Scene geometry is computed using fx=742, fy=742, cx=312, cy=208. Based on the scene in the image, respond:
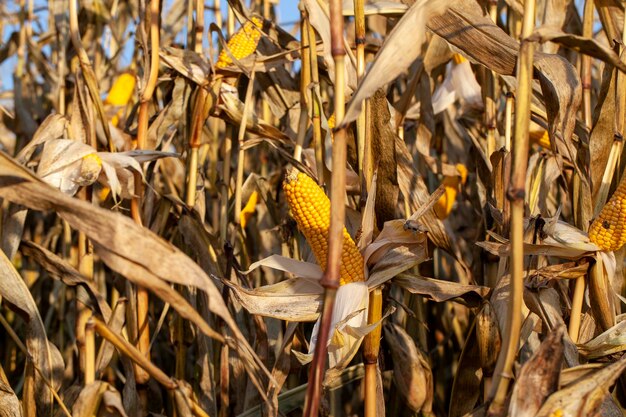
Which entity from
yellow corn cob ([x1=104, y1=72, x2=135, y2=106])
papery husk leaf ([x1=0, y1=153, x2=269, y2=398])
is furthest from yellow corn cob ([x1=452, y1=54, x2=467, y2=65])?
papery husk leaf ([x1=0, y1=153, x2=269, y2=398])

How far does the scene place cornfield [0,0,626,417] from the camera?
138cm

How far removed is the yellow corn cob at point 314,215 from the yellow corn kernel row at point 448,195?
2.61ft

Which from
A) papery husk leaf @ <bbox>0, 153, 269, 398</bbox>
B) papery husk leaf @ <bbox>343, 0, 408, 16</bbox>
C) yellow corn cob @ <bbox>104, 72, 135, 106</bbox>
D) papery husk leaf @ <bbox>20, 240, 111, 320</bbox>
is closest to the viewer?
papery husk leaf @ <bbox>0, 153, 269, 398</bbox>

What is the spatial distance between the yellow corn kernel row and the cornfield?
2cm

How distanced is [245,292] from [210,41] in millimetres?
1012

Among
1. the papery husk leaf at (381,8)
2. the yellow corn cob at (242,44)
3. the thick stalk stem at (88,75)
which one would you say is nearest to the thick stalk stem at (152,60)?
the thick stalk stem at (88,75)

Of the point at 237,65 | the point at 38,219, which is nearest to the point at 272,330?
the point at 237,65

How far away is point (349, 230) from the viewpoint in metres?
2.00

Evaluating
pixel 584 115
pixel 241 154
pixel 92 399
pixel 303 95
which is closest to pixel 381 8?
pixel 303 95

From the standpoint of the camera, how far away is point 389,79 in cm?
134

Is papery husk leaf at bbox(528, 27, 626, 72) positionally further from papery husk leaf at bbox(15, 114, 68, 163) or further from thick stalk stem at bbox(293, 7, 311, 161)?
papery husk leaf at bbox(15, 114, 68, 163)

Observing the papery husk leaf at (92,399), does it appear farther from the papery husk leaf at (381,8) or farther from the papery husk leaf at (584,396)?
the papery husk leaf at (381,8)

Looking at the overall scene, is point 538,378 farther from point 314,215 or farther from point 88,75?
point 88,75

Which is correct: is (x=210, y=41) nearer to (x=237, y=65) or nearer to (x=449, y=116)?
(x=237, y=65)
